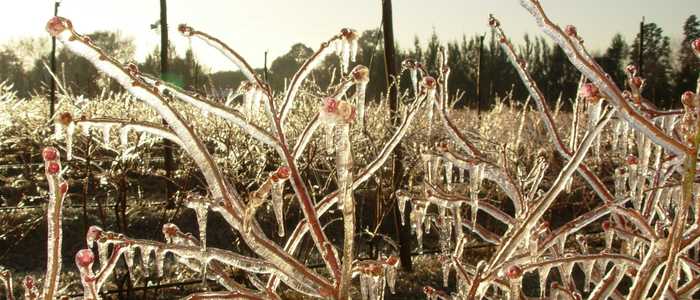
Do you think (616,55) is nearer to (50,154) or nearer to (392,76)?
(392,76)

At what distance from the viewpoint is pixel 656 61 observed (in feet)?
85.8

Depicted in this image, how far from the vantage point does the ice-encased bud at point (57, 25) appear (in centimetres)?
90

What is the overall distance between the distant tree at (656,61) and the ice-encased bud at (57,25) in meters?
23.5

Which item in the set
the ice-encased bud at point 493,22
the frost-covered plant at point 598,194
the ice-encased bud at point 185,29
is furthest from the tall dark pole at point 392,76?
the ice-encased bud at point 185,29

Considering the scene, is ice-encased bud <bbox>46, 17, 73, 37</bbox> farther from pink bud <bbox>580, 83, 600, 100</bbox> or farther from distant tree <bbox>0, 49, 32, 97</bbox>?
distant tree <bbox>0, 49, 32, 97</bbox>

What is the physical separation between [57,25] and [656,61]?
2801 centimetres

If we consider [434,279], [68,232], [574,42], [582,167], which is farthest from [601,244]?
[574,42]

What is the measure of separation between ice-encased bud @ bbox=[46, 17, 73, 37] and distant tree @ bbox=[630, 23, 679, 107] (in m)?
23.5

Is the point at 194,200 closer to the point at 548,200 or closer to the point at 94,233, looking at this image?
the point at 94,233

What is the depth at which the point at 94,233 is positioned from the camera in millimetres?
1159

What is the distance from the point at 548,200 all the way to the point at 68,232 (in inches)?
253

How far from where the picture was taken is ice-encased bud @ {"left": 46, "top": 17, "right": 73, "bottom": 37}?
90cm

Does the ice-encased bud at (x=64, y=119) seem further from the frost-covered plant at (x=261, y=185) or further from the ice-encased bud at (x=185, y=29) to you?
the ice-encased bud at (x=185, y=29)

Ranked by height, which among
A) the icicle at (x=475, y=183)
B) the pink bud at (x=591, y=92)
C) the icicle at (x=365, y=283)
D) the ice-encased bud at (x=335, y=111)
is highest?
the pink bud at (x=591, y=92)
